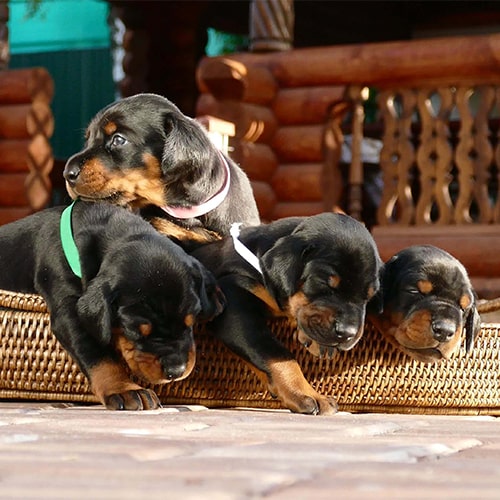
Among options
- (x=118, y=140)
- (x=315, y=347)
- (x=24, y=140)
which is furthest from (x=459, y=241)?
(x=315, y=347)

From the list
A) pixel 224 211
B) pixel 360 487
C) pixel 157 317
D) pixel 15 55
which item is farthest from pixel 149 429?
pixel 15 55

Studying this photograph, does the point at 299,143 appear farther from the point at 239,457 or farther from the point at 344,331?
the point at 239,457

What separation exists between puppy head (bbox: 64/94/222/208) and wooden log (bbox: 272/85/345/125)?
3.61 m

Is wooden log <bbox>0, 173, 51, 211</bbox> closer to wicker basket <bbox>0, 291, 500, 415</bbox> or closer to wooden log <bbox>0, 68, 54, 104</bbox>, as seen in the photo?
wooden log <bbox>0, 68, 54, 104</bbox>

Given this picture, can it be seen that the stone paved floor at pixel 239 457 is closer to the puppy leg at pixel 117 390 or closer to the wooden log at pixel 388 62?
the puppy leg at pixel 117 390

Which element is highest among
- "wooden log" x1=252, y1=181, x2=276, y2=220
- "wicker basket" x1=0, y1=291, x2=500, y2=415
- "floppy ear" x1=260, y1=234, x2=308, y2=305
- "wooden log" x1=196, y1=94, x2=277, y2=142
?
"floppy ear" x1=260, y1=234, x2=308, y2=305

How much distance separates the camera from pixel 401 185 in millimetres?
7391

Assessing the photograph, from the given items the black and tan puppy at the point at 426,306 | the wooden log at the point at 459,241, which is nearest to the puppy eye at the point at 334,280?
the black and tan puppy at the point at 426,306

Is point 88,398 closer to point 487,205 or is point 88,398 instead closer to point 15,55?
point 487,205

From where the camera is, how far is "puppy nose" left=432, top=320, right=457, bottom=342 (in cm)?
324

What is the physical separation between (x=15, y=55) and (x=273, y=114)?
8049 mm

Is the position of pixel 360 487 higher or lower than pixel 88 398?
higher

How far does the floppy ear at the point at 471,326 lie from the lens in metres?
3.45

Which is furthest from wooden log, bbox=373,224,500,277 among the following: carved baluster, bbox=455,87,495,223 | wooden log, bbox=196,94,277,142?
wooden log, bbox=196,94,277,142
